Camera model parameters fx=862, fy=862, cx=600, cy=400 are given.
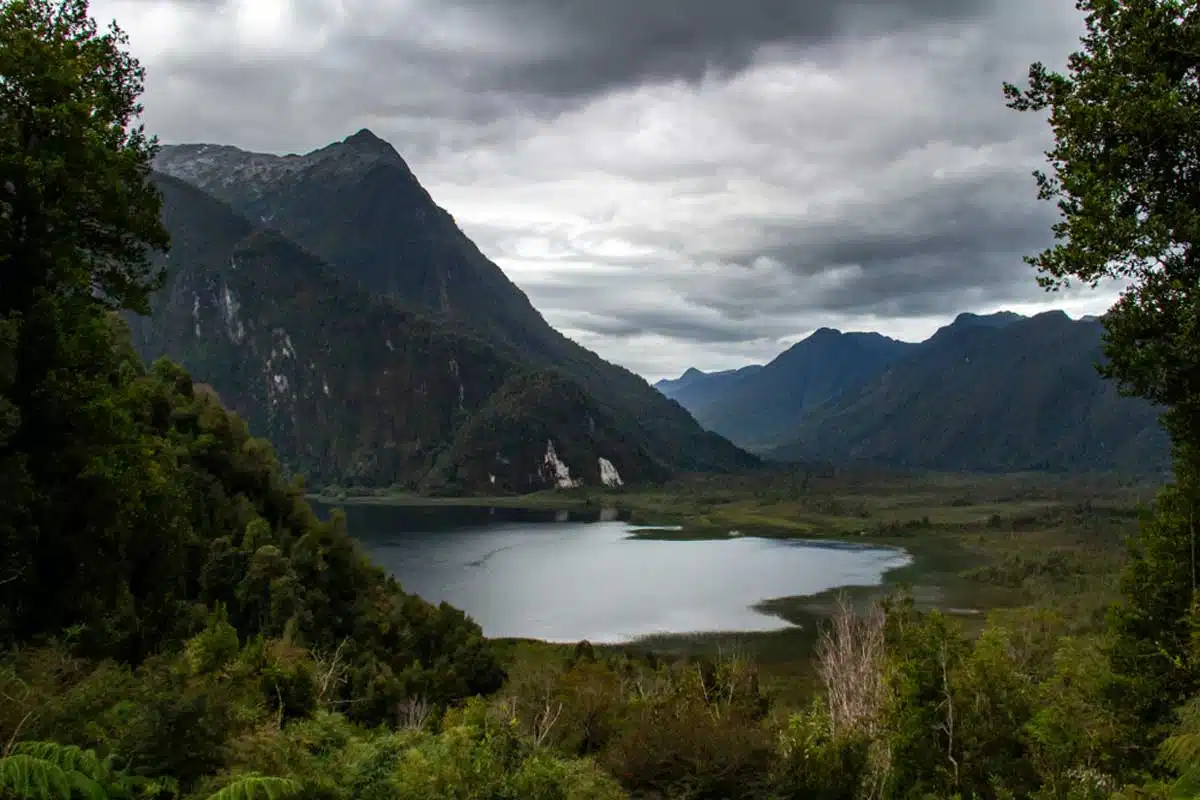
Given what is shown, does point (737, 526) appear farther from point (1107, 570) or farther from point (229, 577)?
point (229, 577)

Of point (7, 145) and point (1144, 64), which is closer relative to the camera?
point (1144, 64)

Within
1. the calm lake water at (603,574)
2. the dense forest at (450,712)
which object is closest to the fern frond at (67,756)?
the dense forest at (450,712)

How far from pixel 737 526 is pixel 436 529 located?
5959 cm

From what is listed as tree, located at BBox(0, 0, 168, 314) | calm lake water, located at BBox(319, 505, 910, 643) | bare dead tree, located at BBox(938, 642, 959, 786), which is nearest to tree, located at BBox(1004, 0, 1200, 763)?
bare dead tree, located at BBox(938, 642, 959, 786)

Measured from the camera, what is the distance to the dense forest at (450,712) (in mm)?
9703

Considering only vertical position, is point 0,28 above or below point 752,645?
above

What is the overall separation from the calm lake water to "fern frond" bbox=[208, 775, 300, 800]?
62002 mm

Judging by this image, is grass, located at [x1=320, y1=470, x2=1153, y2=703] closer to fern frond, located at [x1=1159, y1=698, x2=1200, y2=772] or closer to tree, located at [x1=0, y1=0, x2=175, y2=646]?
fern frond, located at [x1=1159, y1=698, x2=1200, y2=772]

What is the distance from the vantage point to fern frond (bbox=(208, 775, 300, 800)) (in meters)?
7.30

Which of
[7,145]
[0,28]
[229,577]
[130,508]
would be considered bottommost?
[229,577]

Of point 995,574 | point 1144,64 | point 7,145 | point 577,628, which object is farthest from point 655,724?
point 995,574

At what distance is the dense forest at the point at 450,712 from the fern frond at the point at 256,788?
0.16ft

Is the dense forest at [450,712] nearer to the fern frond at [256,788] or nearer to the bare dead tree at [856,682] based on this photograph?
the fern frond at [256,788]

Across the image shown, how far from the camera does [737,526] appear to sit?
172875mm
